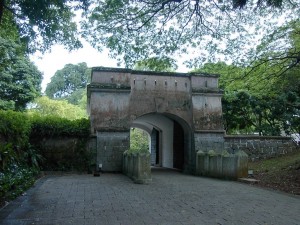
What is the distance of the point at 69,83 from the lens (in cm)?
4462

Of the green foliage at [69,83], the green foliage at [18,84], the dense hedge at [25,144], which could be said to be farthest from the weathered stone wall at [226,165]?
the green foliage at [69,83]

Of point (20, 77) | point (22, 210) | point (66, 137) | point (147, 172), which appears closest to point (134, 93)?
point (66, 137)

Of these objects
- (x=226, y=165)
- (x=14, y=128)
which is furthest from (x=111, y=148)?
(x=226, y=165)

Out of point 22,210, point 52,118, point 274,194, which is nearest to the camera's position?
point 22,210

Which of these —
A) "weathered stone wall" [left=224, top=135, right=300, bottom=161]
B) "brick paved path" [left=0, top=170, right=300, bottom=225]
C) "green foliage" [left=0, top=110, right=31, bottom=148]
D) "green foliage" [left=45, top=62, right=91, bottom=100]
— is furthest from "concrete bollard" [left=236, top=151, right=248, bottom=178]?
"green foliage" [left=45, top=62, right=91, bottom=100]

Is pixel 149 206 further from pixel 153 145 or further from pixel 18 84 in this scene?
pixel 18 84

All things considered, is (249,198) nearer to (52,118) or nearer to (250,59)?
(250,59)

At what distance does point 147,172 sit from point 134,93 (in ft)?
16.8

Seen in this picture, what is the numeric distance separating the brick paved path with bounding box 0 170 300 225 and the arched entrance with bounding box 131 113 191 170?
6.84 m

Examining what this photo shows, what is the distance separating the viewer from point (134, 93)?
13633mm

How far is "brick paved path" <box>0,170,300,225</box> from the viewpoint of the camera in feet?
15.6

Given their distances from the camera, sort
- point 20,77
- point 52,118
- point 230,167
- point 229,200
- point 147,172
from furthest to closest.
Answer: point 20,77, point 52,118, point 230,167, point 147,172, point 229,200

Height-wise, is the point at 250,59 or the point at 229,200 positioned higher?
the point at 250,59

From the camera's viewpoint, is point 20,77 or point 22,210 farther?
point 20,77
